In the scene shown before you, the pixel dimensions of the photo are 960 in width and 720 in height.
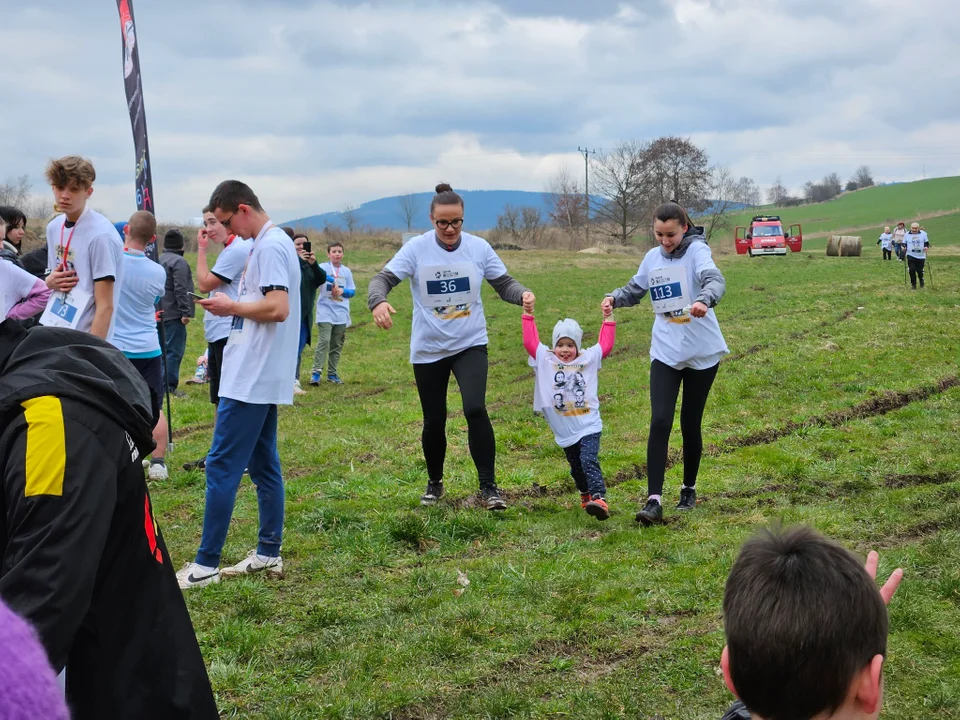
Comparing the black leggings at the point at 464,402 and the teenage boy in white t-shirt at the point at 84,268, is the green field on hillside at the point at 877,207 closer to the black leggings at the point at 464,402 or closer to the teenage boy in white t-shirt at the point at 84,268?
the black leggings at the point at 464,402

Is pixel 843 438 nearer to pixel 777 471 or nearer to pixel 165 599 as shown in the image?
pixel 777 471

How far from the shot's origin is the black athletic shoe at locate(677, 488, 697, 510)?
22.7 ft

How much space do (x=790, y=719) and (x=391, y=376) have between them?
13.7 m

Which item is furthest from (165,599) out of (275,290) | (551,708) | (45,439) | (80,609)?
(275,290)

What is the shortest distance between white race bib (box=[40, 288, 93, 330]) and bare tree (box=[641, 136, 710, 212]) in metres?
61.8

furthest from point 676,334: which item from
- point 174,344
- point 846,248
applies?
point 846,248

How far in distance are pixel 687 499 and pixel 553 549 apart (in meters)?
1.46

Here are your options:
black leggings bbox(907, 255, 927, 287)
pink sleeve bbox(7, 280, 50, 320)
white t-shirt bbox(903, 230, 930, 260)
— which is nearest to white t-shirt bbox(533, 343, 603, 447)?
pink sleeve bbox(7, 280, 50, 320)

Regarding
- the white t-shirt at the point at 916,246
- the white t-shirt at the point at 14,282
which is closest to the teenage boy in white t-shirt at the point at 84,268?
the white t-shirt at the point at 14,282

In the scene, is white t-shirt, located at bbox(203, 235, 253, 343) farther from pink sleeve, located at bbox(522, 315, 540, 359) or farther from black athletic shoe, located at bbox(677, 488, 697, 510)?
black athletic shoe, located at bbox(677, 488, 697, 510)

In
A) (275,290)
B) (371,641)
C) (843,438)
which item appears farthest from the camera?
(843,438)

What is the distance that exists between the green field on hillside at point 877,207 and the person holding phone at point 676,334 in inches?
2553

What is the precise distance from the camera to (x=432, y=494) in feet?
23.7

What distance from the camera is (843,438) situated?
361 inches
